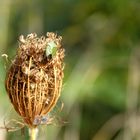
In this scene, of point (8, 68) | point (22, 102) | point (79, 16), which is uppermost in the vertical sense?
point (79, 16)

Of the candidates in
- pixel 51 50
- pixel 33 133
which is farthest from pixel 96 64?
pixel 33 133

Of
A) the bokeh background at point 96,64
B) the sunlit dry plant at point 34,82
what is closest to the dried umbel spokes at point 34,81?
the sunlit dry plant at point 34,82

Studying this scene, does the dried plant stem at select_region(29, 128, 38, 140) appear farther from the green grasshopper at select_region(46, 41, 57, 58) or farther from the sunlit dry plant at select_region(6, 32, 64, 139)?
the green grasshopper at select_region(46, 41, 57, 58)

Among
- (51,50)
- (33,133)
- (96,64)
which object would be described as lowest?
(33,133)

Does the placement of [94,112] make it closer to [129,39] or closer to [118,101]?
[118,101]

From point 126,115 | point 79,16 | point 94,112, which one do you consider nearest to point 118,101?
point 94,112

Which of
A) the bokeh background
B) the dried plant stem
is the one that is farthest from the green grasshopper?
the bokeh background

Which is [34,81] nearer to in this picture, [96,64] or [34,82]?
[34,82]

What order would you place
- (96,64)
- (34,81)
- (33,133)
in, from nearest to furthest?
(33,133)
(34,81)
(96,64)
